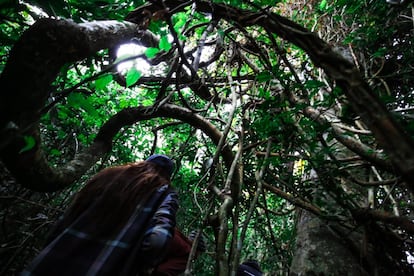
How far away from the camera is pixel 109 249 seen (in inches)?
57.3

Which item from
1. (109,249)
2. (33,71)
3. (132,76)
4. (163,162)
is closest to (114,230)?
(109,249)

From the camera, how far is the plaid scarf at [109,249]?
4.62 ft

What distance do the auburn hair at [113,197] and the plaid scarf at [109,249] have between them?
0.13ft

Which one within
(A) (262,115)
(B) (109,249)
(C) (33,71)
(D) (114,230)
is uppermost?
(A) (262,115)

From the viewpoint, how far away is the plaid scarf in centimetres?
141

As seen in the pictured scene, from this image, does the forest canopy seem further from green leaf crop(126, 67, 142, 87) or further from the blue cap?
the blue cap

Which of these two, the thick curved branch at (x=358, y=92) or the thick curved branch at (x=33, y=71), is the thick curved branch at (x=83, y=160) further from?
the thick curved branch at (x=358, y=92)

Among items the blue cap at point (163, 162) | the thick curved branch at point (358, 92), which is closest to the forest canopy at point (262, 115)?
the thick curved branch at point (358, 92)

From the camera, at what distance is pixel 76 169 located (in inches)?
75.0

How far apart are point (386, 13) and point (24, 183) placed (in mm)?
2987

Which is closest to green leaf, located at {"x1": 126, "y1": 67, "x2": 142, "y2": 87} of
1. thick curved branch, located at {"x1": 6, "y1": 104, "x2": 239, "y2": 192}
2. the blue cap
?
thick curved branch, located at {"x1": 6, "y1": 104, "x2": 239, "y2": 192}

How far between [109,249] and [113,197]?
0.99 feet

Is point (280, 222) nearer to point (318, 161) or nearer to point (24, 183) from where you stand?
point (318, 161)

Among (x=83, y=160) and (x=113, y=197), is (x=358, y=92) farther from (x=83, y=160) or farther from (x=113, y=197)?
(x=83, y=160)
